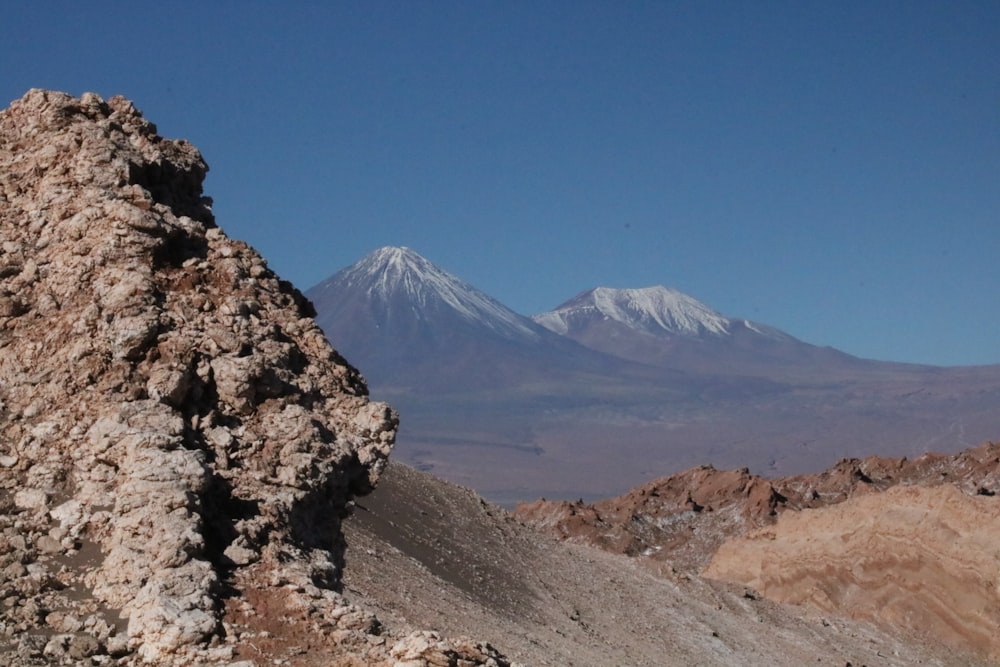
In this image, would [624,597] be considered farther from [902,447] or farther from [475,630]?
[902,447]

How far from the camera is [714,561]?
34062 millimetres

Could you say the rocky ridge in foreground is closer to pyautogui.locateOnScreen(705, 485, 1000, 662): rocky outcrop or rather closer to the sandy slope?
pyautogui.locateOnScreen(705, 485, 1000, 662): rocky outcrop

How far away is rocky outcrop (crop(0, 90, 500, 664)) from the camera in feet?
18.0

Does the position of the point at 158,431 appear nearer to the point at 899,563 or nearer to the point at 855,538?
the point at 899,563

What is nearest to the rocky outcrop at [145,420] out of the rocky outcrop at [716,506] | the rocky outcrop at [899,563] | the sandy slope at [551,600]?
the sandy slope at [551,600]

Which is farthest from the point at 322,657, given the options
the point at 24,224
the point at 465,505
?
the point at 465,505

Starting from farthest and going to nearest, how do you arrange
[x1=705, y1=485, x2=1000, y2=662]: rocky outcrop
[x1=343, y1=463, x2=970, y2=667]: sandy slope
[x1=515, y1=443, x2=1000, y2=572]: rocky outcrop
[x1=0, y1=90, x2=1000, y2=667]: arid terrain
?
1. [x1=515, y1=443, x2=1000, y2=572]: rocky outcrop
2. [x1=705, y1=485, x2=1000, y2=662]: rocky outcrop
3. [x1=343, y1=463, x2=970, y2=667]: sandy slope
4. [x1=0, y1=90, x2=1000, y2=667]: arid terrain

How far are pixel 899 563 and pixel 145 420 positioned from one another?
24554 millimetres

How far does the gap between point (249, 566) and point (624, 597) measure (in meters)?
20.3

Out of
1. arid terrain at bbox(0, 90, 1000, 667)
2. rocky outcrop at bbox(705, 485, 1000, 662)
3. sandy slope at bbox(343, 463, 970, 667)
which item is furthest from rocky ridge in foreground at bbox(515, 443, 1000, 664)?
arid terrain at bbox(0, 90, 1000, 667)

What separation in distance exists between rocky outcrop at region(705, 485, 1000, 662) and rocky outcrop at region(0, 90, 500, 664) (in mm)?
22043

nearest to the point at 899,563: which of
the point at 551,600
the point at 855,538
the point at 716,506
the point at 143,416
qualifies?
the point at 855,538

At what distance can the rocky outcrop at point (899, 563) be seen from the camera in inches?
1038

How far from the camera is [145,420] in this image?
19.8 feet
